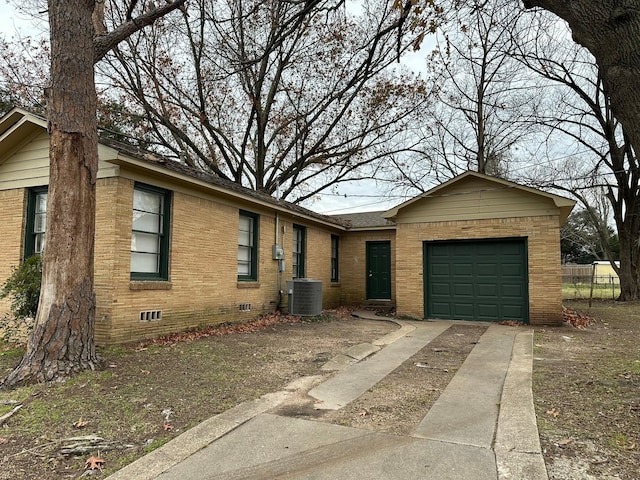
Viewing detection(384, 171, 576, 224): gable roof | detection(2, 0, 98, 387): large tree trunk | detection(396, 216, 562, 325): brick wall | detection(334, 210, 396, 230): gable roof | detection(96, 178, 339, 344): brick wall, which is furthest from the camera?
detection(334, 210, 396, 230): gable roof

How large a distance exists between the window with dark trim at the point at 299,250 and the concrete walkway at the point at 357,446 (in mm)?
9074

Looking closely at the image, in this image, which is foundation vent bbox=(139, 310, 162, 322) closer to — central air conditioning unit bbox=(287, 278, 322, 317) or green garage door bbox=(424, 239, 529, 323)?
central air conditioning unit bbox=(287, 278, 322, 317)

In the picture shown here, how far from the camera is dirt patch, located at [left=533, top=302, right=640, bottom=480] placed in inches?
128

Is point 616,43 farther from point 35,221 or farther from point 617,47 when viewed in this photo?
point 35,221

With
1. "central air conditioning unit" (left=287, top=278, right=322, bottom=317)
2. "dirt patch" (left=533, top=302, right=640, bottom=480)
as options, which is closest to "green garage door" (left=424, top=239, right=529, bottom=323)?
"dirt patch" (left=533, top=302, right=640, bottom=480)

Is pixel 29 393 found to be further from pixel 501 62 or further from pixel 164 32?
pixel 501 62

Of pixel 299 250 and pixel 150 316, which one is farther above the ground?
pixel 299 250

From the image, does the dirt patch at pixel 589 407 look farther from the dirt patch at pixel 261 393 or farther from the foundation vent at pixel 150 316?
the foundation vent at pixel 150 316

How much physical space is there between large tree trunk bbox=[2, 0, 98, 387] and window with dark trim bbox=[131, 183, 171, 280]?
8.22 feet

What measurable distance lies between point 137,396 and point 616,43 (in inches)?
224

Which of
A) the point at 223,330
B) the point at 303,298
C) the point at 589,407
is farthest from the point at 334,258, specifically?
the point at 589,407

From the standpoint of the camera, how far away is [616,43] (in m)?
3.34

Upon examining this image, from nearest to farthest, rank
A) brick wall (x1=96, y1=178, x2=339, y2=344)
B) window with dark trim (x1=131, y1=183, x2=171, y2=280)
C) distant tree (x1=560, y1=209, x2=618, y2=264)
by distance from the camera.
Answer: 1. brick wall (x1=96, y1=178, x2=339, y2=344)
2. window with dark trim (x1=131, y1=183, x2=171, y2=280)
3. distant tree (x1=560, y1=209, x2=618, y2=264)

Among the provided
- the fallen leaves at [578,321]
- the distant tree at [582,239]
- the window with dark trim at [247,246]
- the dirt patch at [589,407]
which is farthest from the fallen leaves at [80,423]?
the distant tree at [582,239]
